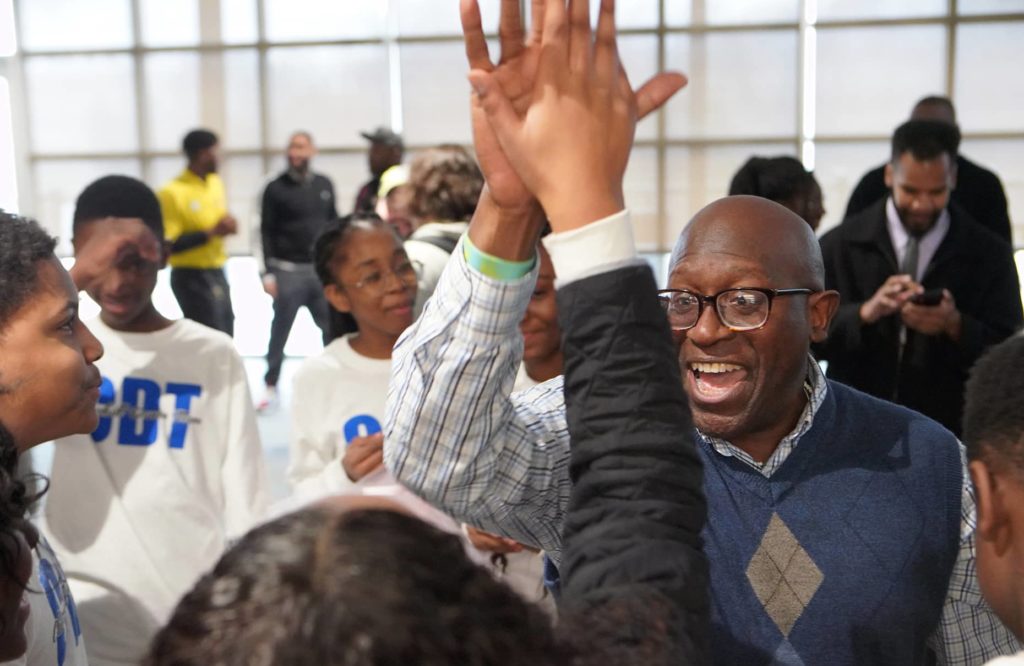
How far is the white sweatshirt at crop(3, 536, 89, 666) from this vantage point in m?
1.77

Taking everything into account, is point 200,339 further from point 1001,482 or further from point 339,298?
point 1001,482

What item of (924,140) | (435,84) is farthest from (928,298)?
(435,84)

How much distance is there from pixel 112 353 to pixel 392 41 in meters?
9.94

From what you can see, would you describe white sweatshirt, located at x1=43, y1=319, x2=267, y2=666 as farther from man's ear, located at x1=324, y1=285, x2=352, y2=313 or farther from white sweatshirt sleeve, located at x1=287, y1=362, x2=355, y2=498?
man's ear, located at x1=324, y1=285, x2=352, y2=313

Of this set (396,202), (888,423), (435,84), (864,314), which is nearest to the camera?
(888,423)

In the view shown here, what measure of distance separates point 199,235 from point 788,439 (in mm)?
6951

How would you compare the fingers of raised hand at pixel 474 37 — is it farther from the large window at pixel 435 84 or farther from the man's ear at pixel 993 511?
the large window at pixel 435 84

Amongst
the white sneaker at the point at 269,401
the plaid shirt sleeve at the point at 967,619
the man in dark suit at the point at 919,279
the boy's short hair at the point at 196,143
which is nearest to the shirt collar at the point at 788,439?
the plaid shirt sleeve at the point at 967,619

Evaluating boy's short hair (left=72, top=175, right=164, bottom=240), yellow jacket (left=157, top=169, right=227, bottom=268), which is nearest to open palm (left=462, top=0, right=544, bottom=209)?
boy's short hair (left=72, top=175, right=164, bottom=240)

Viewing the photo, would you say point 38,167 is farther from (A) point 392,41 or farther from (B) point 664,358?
(B) point 664,358

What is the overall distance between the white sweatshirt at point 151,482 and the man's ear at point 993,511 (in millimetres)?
1930

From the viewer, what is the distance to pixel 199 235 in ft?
26.4

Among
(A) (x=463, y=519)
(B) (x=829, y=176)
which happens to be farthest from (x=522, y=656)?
(B) (x=829, y=176)

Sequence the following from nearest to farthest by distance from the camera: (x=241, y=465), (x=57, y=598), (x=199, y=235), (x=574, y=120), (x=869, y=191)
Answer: (x=574, y=120) < (x=57, y=598) < (x=241, y=465) < (x=869, y=191) < (x=199, y=235)
